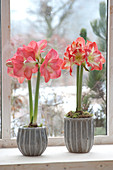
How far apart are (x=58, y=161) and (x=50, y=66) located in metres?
0.47

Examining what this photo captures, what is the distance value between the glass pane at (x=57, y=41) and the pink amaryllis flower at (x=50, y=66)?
23 centimetres

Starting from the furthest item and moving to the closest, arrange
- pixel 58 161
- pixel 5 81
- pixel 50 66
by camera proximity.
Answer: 1. pixel 5 81
2. pixel 50 66
3. pixel 58 161

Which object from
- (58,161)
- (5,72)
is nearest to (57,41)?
A: (5,72)

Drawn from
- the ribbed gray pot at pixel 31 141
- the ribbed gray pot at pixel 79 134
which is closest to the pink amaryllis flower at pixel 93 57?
the ribbed gray pot at pixel 79 134

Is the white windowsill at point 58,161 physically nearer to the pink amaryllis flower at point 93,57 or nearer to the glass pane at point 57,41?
the glass pane at point 57,41

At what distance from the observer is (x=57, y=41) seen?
1744 mm

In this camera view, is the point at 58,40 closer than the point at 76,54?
No

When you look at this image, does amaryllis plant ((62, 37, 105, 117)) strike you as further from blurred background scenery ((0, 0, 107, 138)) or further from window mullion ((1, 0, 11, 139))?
window mullion ((1, 0, 11, 139))

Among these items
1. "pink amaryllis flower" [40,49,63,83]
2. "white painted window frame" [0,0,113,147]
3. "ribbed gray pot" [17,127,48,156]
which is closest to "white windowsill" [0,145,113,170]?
"ribbed gray pot" [17,127,48,156]

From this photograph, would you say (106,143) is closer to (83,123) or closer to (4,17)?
(83,123)

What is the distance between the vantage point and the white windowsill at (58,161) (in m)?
1.36

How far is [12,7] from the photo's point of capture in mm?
1705

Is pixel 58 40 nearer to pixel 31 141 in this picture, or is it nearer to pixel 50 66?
pixel 50 66

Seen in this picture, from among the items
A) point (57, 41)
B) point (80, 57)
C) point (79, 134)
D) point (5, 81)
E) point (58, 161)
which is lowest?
point (58, 161)
